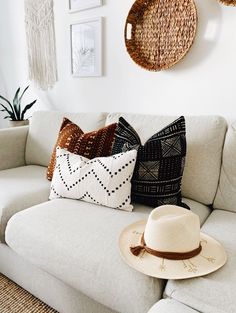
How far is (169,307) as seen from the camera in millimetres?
768

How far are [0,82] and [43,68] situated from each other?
0.76 meters

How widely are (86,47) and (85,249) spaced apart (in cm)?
157

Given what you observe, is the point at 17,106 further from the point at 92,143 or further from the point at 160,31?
the point at 160,31

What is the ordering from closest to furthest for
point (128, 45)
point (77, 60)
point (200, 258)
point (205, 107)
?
point (200, 258)
point (205, 107)
point (128, 45)
point (77, 60)

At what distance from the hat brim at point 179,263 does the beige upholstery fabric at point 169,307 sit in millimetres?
67

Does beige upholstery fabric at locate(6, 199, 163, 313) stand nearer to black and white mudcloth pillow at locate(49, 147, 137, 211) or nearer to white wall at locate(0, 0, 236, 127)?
black and white mudcloth pillow at locate(49, 147, 137, 211)

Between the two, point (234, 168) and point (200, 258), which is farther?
point (234, 168)

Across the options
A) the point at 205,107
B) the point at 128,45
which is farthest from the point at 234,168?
the point at 128,45

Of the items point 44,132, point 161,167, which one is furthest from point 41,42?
point 161,167

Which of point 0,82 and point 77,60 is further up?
point 77,60

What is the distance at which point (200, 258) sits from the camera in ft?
2.93

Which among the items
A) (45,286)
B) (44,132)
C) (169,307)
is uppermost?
(44,132)

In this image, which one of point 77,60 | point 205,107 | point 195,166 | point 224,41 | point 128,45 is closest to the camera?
point 195,166

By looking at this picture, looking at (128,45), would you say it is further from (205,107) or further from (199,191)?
(199,191)
